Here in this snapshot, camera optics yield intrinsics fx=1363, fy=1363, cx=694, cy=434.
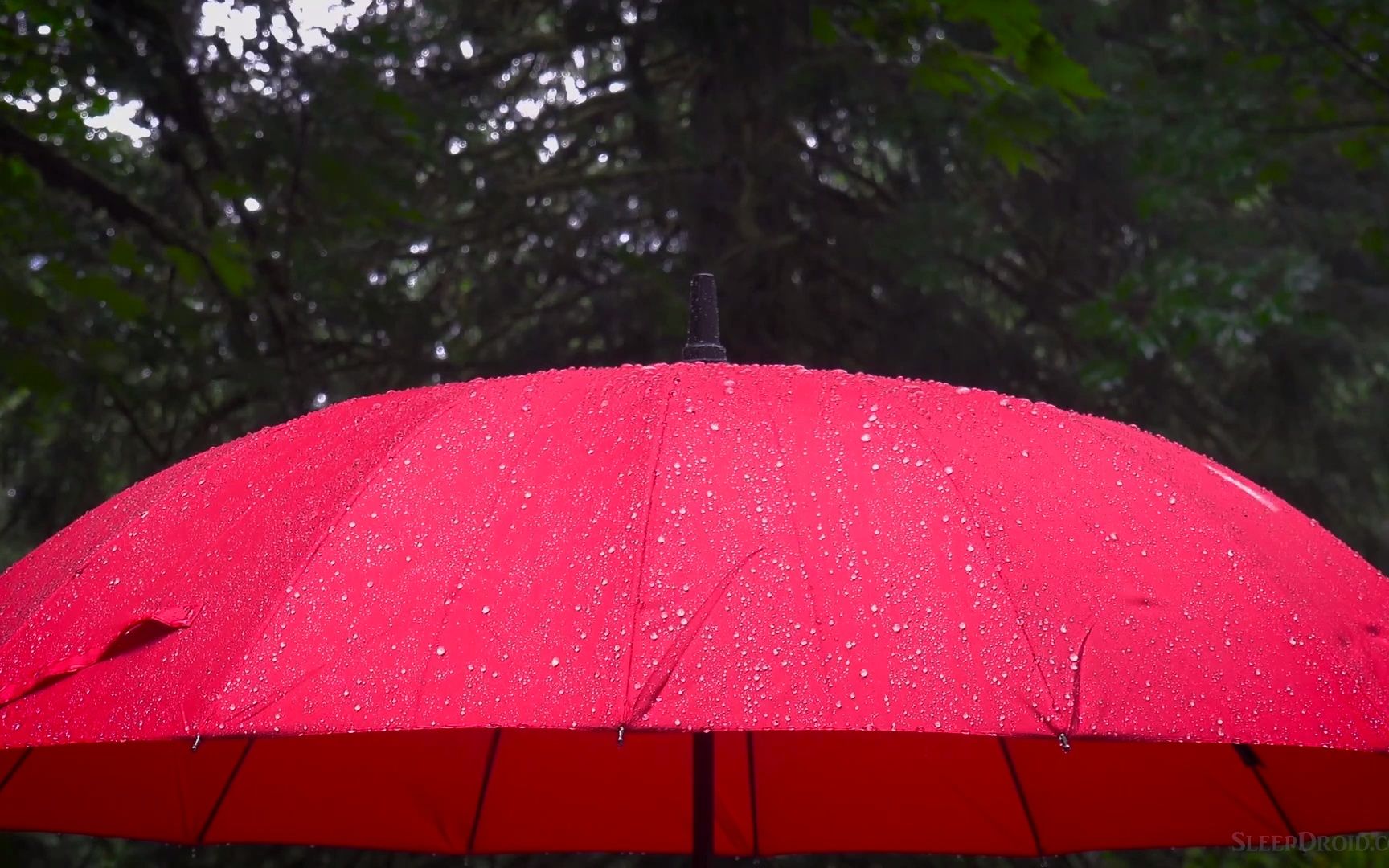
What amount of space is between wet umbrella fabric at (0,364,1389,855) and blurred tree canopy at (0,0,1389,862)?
3513 millimetres

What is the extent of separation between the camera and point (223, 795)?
2.48 metres

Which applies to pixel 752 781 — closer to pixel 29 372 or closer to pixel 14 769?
pixel 14 769

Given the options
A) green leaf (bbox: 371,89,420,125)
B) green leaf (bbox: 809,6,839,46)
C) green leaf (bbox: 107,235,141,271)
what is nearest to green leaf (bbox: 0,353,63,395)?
green leaf (bbox: 107,235,141,271)

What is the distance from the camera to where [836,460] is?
1.55 meters

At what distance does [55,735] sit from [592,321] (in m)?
4.83

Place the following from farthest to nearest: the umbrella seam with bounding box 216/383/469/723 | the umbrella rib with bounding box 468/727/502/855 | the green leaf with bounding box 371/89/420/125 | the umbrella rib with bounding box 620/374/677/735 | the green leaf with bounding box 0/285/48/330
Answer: the green leaf with bounding box 371/89/420/125, the green leaf with bounding box 0/285/48/330, the umbrella rib with bounding box 468/727/502/855, the umbrella seam with bounding box 216/383/469/723, the umbrella rib with bounding box 620/374/677/735

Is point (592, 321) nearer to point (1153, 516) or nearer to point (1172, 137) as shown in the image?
point (1172, 137)

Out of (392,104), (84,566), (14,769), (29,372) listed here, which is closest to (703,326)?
(84,566)

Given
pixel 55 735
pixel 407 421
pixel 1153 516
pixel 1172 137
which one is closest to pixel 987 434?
pixel 1153 516

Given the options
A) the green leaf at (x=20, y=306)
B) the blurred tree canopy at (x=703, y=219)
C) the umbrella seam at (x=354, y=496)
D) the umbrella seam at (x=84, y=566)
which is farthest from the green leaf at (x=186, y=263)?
the umbrella seam at (x=354, y=496)

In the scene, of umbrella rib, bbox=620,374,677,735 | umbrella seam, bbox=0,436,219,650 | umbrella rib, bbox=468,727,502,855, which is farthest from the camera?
umbrella rib, bbox=468,727,502,855

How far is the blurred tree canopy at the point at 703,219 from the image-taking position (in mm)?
5406

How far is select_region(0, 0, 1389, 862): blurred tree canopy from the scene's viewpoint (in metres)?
5.41

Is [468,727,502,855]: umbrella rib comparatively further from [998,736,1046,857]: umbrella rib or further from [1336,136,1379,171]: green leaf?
[1336,136,1379,171]: green leaf
